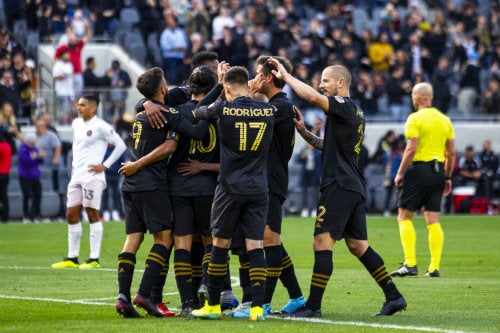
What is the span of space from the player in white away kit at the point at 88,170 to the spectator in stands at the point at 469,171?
48.1 feet

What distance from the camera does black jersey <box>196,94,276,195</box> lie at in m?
9.66

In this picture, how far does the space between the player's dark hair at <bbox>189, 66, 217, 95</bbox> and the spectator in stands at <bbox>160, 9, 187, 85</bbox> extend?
59.8 feet

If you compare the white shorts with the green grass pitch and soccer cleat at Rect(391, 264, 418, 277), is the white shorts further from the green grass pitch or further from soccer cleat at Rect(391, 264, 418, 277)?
soccer cleat at Rect(391, 264, 418, 277)

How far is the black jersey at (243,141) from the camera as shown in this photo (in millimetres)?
9656

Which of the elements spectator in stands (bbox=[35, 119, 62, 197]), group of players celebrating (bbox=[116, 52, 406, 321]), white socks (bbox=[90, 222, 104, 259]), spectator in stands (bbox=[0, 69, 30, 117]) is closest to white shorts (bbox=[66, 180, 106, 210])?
white socks (bbox=[90, 222, 104, 259])

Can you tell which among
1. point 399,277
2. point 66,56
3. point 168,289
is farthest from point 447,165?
point 66,56

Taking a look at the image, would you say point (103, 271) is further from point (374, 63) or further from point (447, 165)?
point (374, 63)

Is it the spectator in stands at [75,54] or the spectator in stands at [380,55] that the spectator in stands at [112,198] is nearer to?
the spectator in stands at [75,54]

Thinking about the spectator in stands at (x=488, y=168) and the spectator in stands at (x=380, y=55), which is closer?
the spectator in stands at (x=488, y=168)

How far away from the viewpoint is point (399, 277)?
14.0 metres

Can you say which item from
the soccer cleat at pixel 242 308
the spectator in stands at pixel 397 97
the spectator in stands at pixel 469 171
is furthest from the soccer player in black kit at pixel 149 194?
the spectator in stands at pixel 397 97

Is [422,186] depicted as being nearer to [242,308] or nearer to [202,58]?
[202,58]

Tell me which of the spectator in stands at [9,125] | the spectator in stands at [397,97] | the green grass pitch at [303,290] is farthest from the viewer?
the spectator in stands at [397,97]

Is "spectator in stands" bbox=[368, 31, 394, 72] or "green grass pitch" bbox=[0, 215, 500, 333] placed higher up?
"spectator in stands" bbox=[368, 31, 394, 72]
